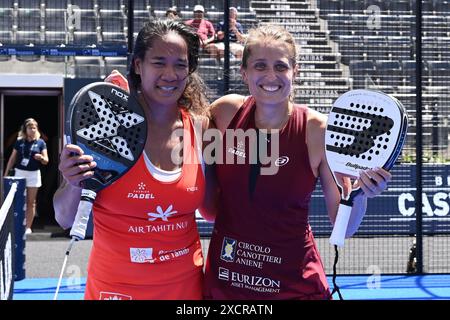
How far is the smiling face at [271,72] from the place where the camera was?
2.59 meters

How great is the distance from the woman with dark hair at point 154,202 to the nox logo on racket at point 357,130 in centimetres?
49

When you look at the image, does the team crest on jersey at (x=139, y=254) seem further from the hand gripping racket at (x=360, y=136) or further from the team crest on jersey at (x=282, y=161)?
the hand gripping racket at (x=360, y=136)

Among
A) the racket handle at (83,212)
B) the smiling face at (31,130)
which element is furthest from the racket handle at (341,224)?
the smiling face at (31,130)

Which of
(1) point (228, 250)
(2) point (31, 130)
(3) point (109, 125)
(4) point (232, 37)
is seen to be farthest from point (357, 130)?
(2) point (31, 130)

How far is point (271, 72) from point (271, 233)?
0.55m

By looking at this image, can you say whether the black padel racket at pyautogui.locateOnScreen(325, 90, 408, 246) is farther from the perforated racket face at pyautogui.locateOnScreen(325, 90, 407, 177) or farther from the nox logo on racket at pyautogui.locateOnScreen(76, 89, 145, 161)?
the nox logo on racket at pyautogui.locateOnScreen(76, 89, 145, 161)

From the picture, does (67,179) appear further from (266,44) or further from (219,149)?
(266,44)

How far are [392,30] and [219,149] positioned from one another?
5.46m

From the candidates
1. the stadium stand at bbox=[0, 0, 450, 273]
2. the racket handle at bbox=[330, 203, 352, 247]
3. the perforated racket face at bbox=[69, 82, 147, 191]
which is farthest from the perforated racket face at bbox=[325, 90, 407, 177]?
the stadium stand at bbox=[0, 0, 450, 273]

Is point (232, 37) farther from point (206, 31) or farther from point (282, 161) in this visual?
point (282, 161)

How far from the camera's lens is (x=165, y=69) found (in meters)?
2.58

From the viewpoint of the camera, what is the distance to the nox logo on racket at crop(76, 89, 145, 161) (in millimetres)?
2439

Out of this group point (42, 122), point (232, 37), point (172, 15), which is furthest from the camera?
point (42, 122)
